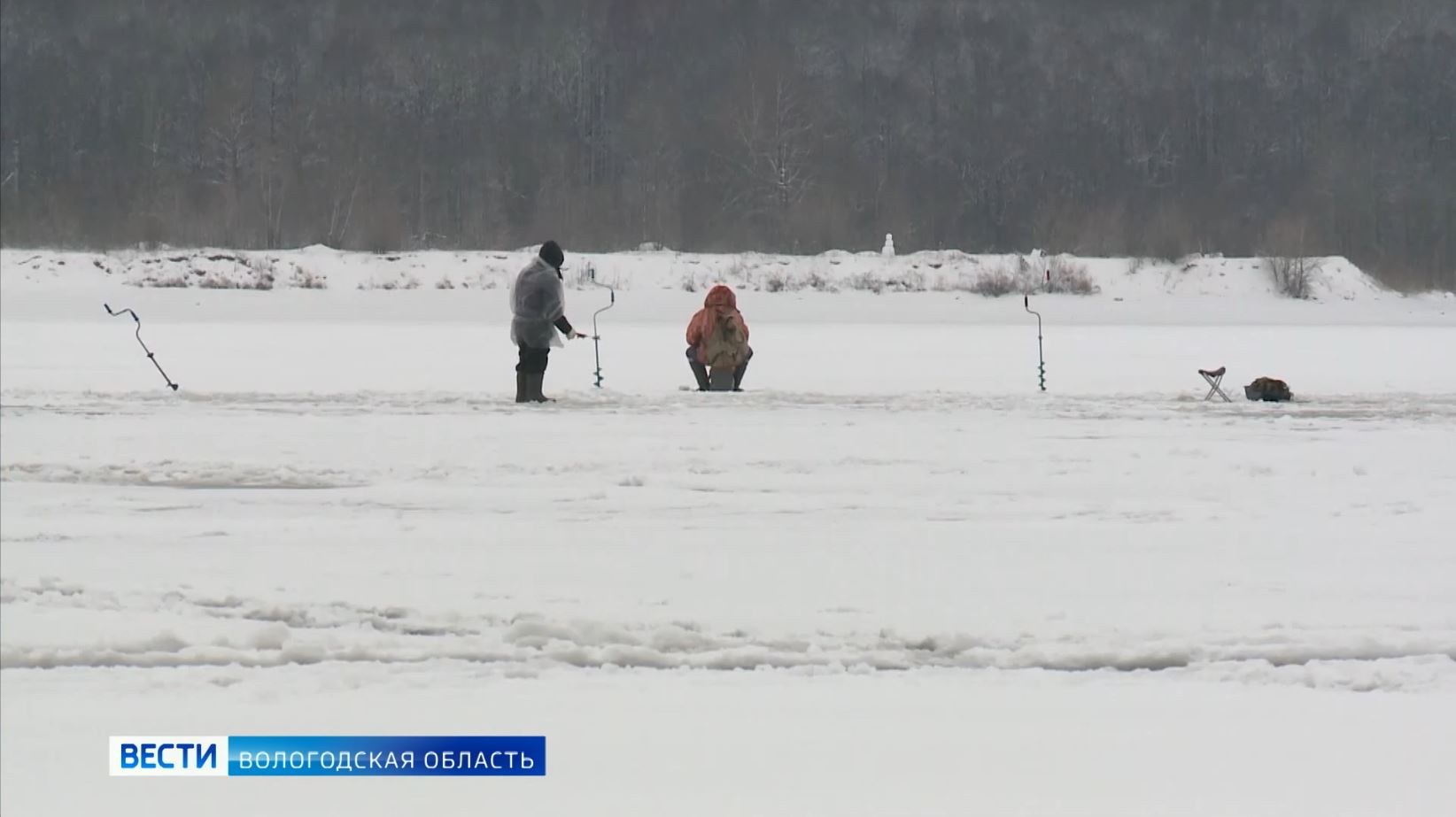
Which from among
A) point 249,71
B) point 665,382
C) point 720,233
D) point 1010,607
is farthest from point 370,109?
point 1010,607

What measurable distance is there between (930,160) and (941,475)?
41.9m

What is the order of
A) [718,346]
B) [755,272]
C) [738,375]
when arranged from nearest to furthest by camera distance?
1. [718,346]
2. [738,375]
3. [755,272]

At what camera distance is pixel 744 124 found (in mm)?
49750

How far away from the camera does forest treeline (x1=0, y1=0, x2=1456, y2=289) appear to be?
41.5m

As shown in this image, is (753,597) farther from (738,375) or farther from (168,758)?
(738,375)

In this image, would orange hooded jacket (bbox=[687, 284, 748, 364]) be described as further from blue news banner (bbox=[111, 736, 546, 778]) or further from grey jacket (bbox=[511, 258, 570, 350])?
blue news banner (bbox=[111, 736, 546, 778])

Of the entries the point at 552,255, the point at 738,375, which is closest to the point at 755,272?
the point at 738,375

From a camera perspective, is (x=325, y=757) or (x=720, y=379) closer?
(x=325, y=757)

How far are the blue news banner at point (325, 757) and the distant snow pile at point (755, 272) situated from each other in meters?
31.7

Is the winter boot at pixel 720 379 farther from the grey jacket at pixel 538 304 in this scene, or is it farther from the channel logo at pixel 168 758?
the channel logo at pixel 168 758

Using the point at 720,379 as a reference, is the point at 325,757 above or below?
below

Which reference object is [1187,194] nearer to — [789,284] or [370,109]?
[789,284]

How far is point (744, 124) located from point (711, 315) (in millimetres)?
35501

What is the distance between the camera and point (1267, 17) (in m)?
48.8
